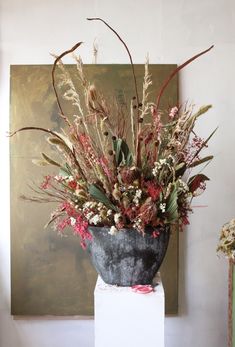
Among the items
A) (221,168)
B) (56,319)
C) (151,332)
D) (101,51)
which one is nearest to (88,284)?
(56,319)

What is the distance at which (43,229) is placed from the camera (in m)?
2.12

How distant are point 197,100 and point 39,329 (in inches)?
61.8

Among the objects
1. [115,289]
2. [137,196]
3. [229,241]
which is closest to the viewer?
[137,196]

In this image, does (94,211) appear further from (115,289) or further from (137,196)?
(115,289)

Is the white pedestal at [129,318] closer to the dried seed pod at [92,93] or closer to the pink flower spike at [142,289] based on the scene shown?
the pink flower spike at [142,289]

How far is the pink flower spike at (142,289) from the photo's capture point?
1422 millimetres

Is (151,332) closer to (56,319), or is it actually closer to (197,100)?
(56,319)

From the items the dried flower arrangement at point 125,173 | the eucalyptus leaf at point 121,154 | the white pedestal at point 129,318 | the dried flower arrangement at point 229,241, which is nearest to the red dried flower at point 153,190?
the dried flower arrangement at point 125,173

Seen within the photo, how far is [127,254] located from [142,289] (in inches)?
5.8

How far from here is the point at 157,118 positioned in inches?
55.7

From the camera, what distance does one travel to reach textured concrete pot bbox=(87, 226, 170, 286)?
1.40 m

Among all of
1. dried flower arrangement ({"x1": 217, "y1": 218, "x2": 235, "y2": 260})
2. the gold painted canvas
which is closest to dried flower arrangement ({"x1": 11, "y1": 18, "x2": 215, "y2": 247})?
dried flower arrangement ({"x1": 217, "y1": 218, "x2": 235, "y2": 260})

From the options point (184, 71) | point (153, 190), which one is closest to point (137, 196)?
point (153, 190)

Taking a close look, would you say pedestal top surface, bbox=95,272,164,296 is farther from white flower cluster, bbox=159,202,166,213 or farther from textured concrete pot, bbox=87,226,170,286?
white flower cluster, bbox=159,202,166,213
